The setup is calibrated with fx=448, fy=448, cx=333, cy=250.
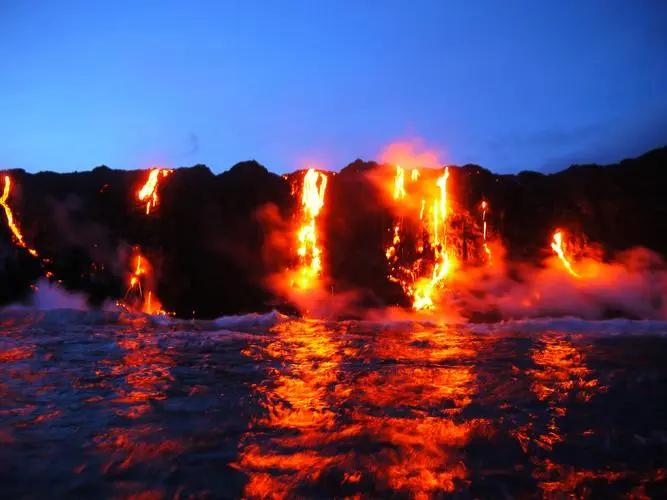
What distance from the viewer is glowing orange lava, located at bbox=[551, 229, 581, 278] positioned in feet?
30.9

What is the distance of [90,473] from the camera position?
1.64 m

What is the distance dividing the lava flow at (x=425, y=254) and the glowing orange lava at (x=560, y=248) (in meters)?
A: 2.26

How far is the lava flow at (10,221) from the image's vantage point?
33.4 ft

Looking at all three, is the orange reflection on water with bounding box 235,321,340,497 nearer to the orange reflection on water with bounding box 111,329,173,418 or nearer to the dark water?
the dark water

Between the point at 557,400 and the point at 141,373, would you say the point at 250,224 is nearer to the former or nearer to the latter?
the point at 141,373

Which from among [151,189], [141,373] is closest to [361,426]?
[141,373]

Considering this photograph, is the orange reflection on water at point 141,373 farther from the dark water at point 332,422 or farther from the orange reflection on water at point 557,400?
the orange reflection on water at point 557,400

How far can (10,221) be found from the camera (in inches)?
409

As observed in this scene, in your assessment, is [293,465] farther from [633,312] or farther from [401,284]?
[633,312]

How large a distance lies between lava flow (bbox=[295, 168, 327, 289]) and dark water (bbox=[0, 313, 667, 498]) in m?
5.58

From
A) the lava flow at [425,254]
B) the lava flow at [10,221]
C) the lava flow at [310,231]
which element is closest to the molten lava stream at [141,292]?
the lava flow at [10,221]

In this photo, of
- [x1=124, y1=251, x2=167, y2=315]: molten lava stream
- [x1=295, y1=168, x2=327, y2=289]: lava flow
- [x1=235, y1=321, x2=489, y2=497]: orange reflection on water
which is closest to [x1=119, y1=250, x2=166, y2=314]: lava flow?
[x1=124, y1=251, x2=167, y2=315]: molten lava stream

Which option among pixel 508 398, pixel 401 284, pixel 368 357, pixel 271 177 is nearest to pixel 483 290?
pixel 401 284

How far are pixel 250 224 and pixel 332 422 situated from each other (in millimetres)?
8453
